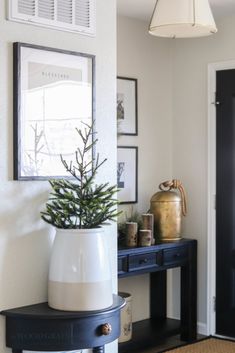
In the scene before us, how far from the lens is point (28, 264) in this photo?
115 inches

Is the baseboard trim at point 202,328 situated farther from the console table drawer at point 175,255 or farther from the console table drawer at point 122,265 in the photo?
the console table drawer at point 122,265

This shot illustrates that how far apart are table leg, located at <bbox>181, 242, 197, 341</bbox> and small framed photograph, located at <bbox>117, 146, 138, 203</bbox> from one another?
0.62 meters

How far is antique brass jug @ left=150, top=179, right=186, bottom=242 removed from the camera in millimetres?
4700

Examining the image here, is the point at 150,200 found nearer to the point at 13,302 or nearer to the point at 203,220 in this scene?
the point at 203,220

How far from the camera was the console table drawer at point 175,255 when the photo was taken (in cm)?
463

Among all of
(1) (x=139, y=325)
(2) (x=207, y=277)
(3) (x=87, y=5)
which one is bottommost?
(1) (x=139, y=325)

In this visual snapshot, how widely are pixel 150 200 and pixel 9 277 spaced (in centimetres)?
215

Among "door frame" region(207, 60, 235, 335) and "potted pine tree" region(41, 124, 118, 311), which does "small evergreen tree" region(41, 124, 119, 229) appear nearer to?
"potted pine tree" region(41, 124, 118, 311)

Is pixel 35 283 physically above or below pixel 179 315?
above

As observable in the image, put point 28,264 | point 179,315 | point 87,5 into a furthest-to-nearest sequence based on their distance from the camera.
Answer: point 179,315
point 87,5
point 28,264

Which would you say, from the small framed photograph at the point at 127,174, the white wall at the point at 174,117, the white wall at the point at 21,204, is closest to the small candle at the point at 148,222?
the small framed photograph at the point at 127,174

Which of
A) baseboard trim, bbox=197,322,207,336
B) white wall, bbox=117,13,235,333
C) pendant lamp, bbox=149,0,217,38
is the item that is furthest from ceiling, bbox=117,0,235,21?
baseboard trim, bbox=197,322,207,336

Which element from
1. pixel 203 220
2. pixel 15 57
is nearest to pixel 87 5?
pixel 15 57

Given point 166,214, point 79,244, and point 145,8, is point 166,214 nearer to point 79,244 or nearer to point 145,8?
point 145,8
